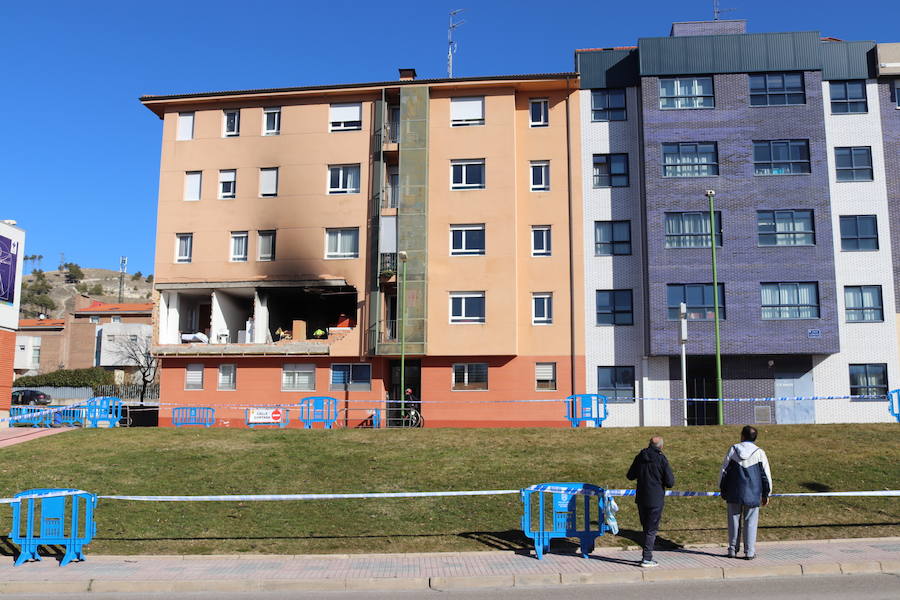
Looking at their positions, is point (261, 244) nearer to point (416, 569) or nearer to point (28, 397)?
point (416, 569)

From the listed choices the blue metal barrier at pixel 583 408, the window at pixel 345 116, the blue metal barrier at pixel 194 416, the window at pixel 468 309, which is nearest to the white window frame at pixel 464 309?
the window at pixel 468 309

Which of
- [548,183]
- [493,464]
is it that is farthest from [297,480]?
[548,183]

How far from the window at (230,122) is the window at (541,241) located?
13743 mm

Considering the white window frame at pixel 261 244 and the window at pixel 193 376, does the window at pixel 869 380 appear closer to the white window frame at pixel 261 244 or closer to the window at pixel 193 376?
the white window frame at pixel 261 244

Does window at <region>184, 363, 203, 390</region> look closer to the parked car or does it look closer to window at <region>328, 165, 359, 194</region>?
window at <region>328, 165, 359, 194</region>

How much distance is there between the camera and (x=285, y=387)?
3278 centimetres

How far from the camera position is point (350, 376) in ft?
107

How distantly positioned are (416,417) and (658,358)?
9875 millimetres

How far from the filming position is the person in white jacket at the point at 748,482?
10703 millimetres

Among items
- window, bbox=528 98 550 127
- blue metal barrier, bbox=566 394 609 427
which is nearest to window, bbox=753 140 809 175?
window, bbox=528 98 550 127

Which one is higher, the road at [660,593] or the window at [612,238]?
the window at [612,238]

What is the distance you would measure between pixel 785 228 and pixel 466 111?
1372 centimetres

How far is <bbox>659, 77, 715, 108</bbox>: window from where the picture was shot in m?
32.7

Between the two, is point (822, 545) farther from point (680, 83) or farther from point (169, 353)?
point (169, 353)
